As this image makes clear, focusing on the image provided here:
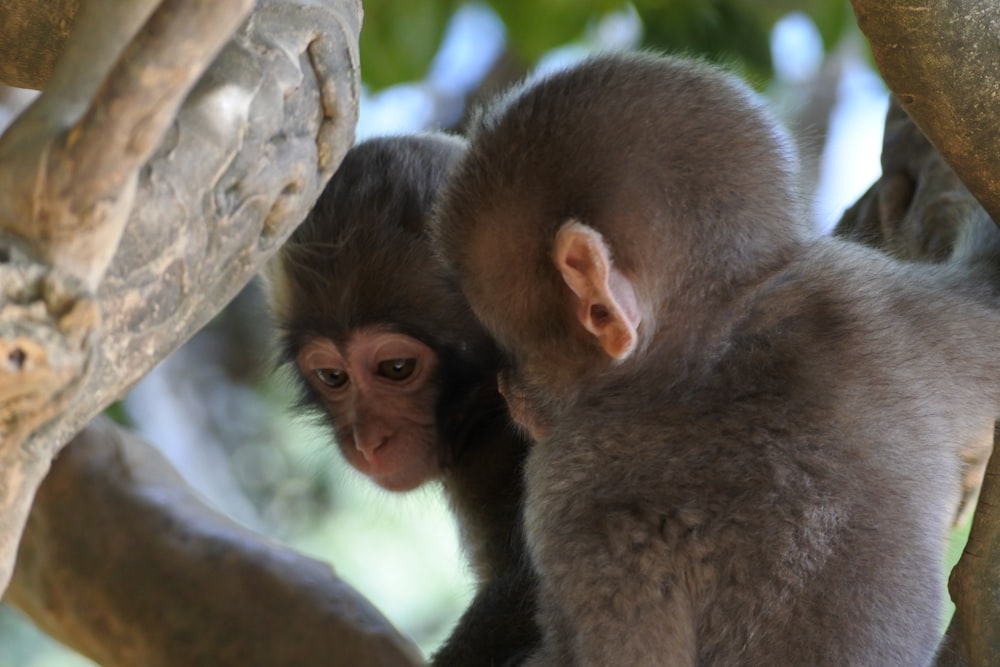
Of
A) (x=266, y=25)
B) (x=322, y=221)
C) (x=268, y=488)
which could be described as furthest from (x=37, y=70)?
(x=268, y=488)

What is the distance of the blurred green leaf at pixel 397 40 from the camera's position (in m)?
3.07

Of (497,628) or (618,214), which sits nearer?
(618,214)

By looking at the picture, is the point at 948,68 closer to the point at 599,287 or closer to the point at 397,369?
the point at 599,287

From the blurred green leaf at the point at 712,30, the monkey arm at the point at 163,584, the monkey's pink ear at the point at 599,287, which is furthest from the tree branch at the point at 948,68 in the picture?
the blurred green leaf at the point at 712,30

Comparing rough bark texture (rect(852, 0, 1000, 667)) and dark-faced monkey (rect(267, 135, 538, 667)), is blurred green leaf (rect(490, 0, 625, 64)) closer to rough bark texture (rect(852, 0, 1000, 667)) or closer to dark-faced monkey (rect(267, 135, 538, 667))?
dark-faced monkey (rect(267, 135, 538, 667))

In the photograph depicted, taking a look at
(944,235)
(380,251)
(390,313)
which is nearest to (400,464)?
(390,313)

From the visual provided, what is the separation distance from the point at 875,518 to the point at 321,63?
2.77ft

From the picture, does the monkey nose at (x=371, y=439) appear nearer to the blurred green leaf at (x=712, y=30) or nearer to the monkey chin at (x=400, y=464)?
the monkey chin at (x=400, y=464)

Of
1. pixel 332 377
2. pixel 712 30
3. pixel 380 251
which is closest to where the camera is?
pixel 380 251

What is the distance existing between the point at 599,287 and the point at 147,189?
0.60 m

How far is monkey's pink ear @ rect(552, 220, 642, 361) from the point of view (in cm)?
151

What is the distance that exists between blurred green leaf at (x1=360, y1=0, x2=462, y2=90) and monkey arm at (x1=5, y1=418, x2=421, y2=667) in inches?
43.1

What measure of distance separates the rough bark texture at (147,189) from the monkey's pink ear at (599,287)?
11.7 inches

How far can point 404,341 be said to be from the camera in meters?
2.27
